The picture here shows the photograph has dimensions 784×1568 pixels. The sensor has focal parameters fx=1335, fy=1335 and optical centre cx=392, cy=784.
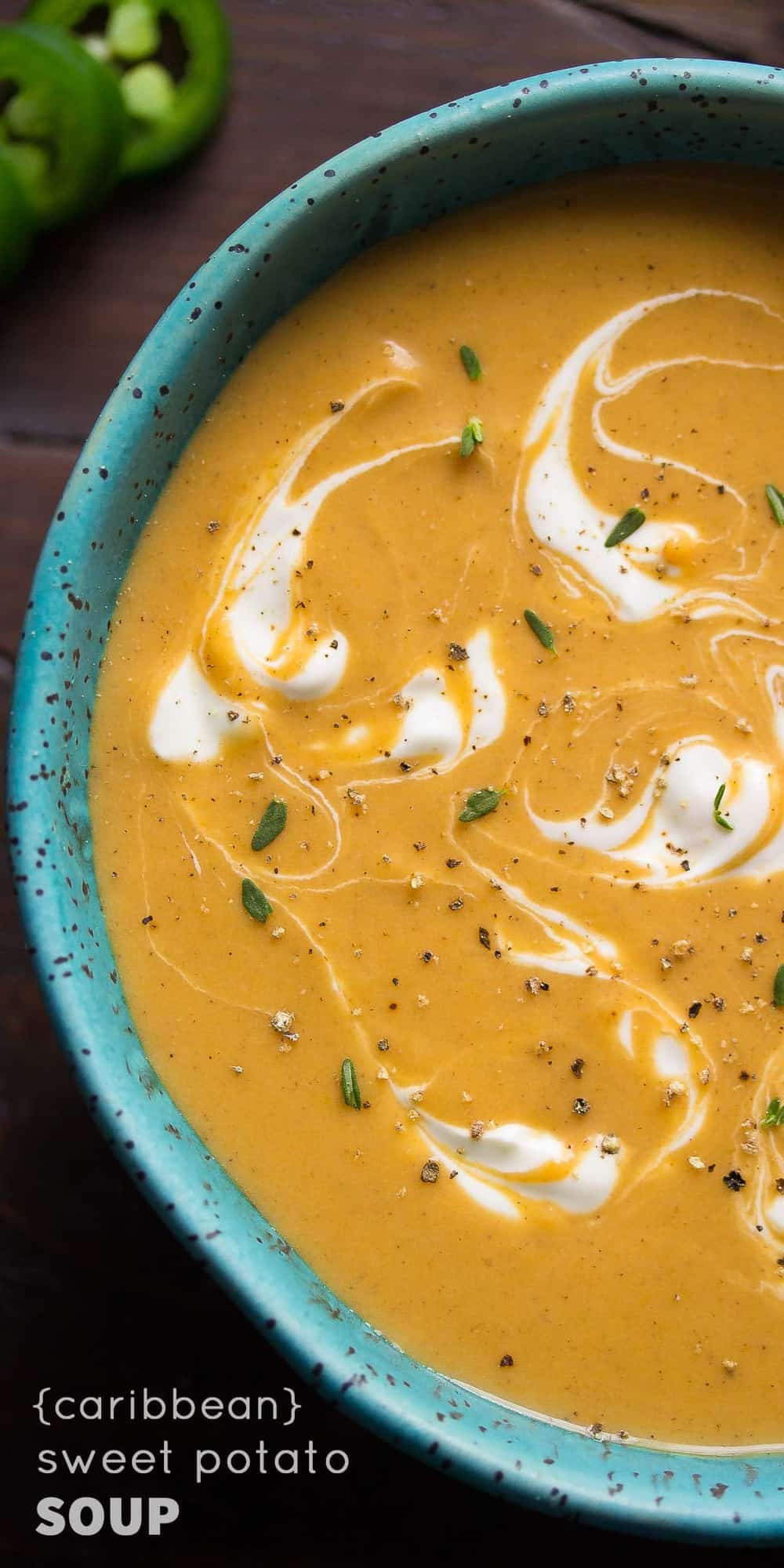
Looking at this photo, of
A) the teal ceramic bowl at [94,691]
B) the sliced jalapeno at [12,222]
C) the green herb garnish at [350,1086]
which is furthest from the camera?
the sliced jalapeno at [12,222]

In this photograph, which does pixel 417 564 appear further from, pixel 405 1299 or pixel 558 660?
pixel 405 1299

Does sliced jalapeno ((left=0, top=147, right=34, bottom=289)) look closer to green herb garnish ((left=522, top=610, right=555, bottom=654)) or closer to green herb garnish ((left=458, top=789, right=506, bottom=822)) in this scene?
green herb garnish ((left=522, top=610, right=555, bottom=654))

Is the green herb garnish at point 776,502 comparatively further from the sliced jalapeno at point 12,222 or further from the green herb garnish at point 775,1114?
the sliced jalapeno at point 12,222

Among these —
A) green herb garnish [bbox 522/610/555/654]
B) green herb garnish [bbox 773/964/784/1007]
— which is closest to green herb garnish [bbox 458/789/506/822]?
green herb garnish [bbox 522/610/555/654]

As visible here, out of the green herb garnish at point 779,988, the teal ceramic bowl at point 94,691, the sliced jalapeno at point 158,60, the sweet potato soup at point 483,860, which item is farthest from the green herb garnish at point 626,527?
the sliced jalapeno at point 158,60

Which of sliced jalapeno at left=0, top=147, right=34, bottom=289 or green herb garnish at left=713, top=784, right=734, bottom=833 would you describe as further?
sliced jalapeno at left=0, top=147, right=34, bottom=289

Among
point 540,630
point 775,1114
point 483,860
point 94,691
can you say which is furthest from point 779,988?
point 94,691

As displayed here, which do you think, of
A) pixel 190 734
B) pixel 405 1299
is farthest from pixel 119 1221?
pixel 190 734
